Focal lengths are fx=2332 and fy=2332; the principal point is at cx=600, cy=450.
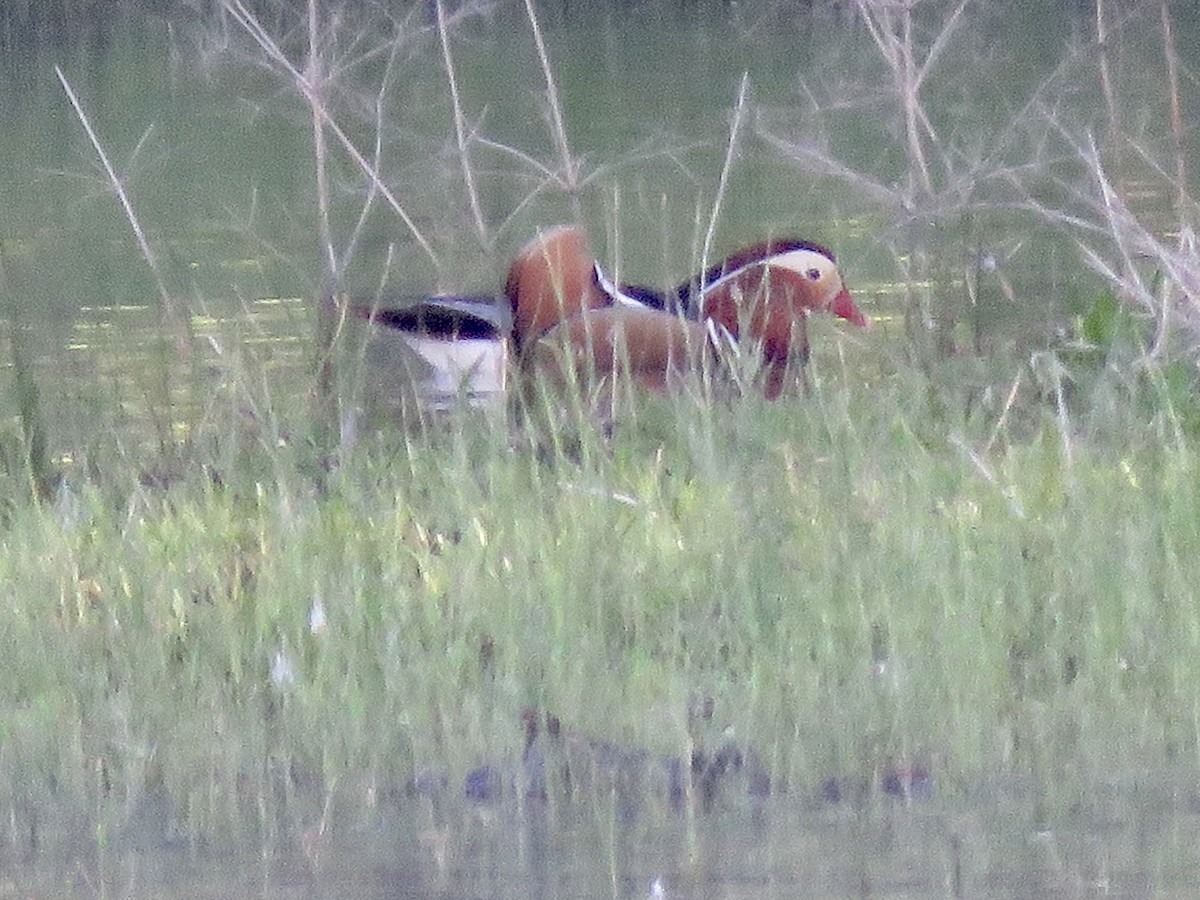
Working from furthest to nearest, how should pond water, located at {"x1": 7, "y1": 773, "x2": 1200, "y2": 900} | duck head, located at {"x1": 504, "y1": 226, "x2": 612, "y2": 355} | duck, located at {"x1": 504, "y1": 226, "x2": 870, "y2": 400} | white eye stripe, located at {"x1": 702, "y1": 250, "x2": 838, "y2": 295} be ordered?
white eye stripe, located at {"x1": 702, "y1": 250, "x2": 838, "y2": 295}, duck head, located at {"x1": 504, "y1": 226, "x2": 612, "y2": 355}, duck, located at {"x1": 504, "y1": 226, "x2": 870, "y2": 400}, pond water, located at {"x1": 7, "y1": 773, "x2": 1200, "y2": 900}

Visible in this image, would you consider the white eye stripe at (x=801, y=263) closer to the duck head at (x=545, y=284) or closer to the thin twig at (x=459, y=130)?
the duck head at (x=545, y=284)

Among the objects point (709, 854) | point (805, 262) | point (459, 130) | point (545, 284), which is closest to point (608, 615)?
point (709, 854)

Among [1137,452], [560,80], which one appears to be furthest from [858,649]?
[560,80]

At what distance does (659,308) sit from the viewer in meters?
5.89

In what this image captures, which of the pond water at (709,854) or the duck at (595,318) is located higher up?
the duck at (595,318)

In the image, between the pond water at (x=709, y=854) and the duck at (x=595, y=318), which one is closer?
the pond water at (x=709, y=854)

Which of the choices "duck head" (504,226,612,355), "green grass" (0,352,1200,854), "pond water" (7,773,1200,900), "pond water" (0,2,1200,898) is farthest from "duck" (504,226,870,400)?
"pond water" (7,773,1200,900)

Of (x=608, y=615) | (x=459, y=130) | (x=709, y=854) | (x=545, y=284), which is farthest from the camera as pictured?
(x=545, y=284)

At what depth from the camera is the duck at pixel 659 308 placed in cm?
563

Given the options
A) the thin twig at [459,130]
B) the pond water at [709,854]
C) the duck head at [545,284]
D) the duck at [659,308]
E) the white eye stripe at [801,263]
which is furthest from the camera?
the white eye stripe at [801,263]

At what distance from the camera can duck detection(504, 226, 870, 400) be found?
5.63 meters

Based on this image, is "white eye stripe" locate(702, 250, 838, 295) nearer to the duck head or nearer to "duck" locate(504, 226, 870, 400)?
"duck" locate(504, 226, 870, 400)

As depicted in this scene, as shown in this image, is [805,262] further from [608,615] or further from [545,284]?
[608,615]

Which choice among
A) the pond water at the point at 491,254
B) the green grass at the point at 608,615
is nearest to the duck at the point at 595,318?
the pond water at the point at 491,254
